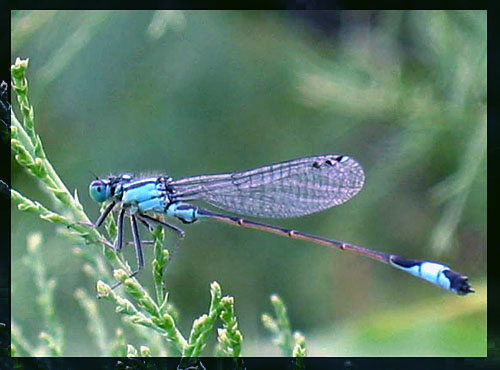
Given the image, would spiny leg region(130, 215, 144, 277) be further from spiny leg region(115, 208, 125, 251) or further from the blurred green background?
the blurred green background

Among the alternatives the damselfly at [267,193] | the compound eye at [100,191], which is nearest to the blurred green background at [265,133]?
the damselfly at [267,193]

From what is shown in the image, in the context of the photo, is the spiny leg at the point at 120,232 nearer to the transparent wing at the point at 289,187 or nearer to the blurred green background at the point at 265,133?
the transparent wing at the point at 289,187

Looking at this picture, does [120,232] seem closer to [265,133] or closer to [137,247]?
[137,247]

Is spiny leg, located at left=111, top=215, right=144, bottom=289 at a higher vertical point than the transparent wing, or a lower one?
lower

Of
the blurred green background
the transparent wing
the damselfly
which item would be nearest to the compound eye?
the damselfly

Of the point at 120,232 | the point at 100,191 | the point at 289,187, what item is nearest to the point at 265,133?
the point at 289,187
